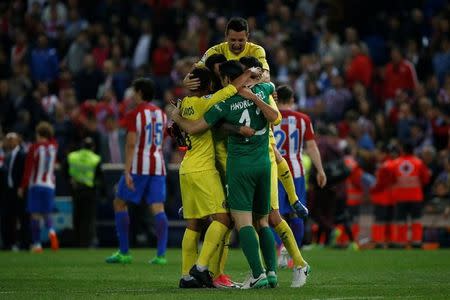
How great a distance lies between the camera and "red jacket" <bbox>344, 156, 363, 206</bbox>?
2573cm

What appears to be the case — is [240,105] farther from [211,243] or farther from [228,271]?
[228,271]

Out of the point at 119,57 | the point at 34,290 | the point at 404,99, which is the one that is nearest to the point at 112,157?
the point at 119,57

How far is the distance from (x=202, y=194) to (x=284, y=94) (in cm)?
438

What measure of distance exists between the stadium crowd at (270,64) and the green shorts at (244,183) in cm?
1201

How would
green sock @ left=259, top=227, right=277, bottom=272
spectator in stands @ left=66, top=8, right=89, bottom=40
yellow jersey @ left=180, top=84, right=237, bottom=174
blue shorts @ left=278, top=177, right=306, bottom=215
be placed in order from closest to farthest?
green sock @ left=259, top=227, right=277, bottom=272 → yellow jersey @ left=180, top=84, right=237, bottom=174 → blue shorts @ left=278, top=177, right=306, bottom=215 → spectator in stands @ left=66, top=8, right=89, bottom=40

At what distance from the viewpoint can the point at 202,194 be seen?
43.2ft

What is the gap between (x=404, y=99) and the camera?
26516mm

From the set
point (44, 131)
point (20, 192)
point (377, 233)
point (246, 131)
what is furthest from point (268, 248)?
point (377, 233)

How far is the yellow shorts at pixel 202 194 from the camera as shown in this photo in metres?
13.1

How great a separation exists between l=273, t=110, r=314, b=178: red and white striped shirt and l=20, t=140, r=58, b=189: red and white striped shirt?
7190 millimetres

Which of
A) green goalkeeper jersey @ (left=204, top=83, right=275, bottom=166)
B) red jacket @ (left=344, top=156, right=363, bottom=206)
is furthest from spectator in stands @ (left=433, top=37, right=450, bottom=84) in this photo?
green goalkeeper jersey @ (left=204, top=83, right=275, bottom=166)

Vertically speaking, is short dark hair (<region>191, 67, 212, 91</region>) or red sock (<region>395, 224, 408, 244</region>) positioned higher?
short dark hair (<region>191, 67, 212, 91</region>)

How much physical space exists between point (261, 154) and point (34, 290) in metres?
2.69

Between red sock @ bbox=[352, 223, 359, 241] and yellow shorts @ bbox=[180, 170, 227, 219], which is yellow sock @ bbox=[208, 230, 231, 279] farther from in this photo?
red sock @ bbox=[352, 223, 359, 241]
